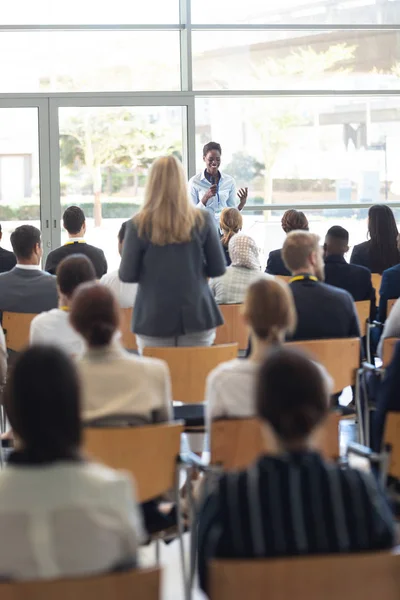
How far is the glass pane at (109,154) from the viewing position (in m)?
10.1

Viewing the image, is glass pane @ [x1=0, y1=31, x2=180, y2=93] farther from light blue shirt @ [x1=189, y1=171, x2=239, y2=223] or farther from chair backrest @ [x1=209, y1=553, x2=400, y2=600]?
chair backrest @ [x1=209, y1=553, x2=400, y2=600]

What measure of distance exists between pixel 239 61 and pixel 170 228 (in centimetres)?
637

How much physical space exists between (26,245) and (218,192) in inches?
146

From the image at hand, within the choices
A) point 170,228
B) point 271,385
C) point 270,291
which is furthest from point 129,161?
point 271,385

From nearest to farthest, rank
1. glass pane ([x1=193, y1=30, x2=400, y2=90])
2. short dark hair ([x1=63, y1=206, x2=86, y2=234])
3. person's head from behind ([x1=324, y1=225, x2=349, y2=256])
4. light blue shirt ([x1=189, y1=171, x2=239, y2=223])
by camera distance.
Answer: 1. person's head from behind ([x1=324, y1=225, x2=349, y2=256])
2. short dark hair ([x1=63, y1=206, x2=86, y2=234])
3. light blue shirt ([x1=189, y1=171, x2=239, y2=223])
4. glass pane ([x1=193, y1=30, x2=400, y2=90])

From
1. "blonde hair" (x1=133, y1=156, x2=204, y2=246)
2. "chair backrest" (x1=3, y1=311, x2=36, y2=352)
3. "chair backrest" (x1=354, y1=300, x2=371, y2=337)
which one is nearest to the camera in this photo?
"blonde hair" (x1=133, y1=156, x2=204, y2=246)

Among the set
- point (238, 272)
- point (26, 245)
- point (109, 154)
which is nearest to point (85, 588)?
point (26, 245)

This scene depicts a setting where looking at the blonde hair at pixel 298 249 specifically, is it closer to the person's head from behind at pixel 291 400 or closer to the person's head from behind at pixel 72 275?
the person's head from behind at pixel 72 275

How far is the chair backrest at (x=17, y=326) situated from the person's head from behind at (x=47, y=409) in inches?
128

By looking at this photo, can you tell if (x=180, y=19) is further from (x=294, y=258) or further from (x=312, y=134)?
(x=294, y=258)

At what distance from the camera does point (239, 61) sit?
10.4 meters

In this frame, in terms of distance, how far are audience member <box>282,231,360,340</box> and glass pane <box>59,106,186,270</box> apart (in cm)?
605

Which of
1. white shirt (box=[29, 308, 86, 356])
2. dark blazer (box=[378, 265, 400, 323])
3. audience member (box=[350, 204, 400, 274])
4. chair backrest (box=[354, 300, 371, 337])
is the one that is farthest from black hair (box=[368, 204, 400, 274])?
white shirt (box=[29, 308, 86, 356])

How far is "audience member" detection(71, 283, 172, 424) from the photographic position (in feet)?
9.46
